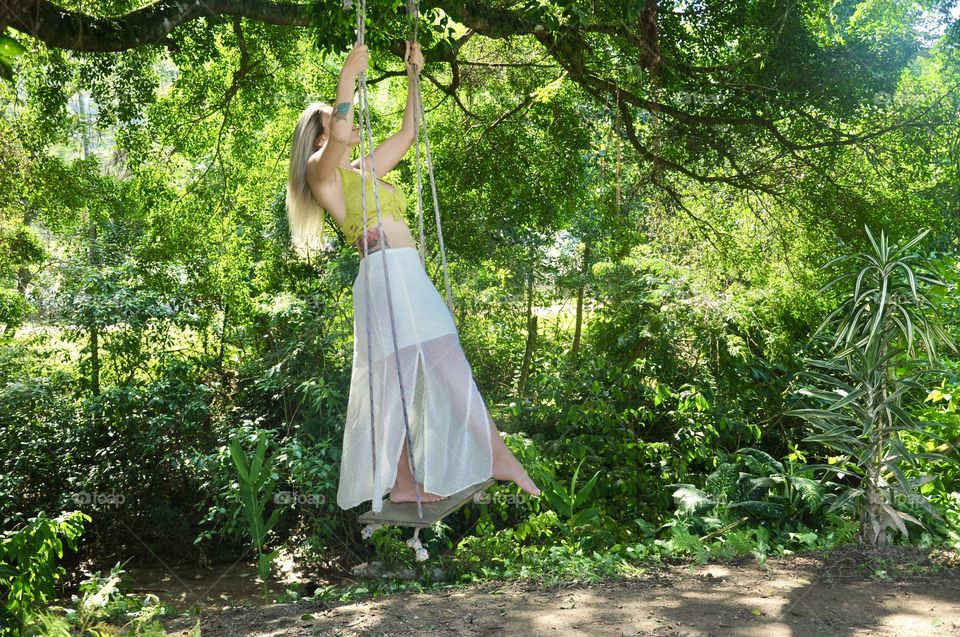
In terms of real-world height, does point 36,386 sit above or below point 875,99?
below

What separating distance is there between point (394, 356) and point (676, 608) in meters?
1.29

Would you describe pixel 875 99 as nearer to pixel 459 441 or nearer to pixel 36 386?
pixel 459 441

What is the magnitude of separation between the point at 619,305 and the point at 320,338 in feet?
8.27

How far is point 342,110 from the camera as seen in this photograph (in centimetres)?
288

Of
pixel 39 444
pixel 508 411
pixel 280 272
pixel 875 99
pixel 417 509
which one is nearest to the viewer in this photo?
pixel 417 509

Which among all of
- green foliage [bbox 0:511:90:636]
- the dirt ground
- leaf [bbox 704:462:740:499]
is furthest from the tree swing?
leaf [bbox 704:462:740:499]

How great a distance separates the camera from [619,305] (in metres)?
7.20

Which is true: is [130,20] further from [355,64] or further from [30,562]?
[30,562]

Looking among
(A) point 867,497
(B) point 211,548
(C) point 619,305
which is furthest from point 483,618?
(C) point 619,305

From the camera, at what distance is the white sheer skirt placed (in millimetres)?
2928
